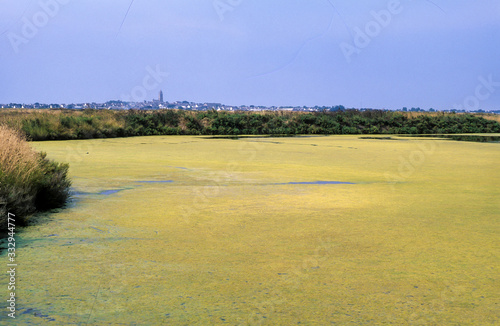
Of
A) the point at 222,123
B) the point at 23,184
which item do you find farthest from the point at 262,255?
the point at 222,123

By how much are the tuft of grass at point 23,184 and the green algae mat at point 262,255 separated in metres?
0.25

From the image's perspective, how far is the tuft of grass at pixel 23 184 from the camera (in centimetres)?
554

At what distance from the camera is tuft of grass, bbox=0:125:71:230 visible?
18.2ft

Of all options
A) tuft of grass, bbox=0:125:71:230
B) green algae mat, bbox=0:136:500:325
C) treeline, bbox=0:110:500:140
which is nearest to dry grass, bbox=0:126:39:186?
tuft of grass, bbox=0:125:71:230

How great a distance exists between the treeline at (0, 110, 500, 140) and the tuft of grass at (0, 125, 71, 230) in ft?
47.9

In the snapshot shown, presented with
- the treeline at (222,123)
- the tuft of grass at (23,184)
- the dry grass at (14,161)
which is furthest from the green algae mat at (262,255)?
the treeline at (222,123)

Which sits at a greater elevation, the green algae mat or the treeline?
the treeline

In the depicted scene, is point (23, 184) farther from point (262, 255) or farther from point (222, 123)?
point (222, 123)

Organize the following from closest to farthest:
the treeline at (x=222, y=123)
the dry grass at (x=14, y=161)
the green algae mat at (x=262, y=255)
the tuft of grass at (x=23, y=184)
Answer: the green algae mat at (x=262, y=255) < the tuft of grass at (x=23, y=184) < the dry grass at (x=14, y=161) < the treeline at (x=222, y=123)

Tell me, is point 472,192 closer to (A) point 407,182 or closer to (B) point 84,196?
(A) point 407,182

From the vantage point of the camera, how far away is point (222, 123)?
3162 cm

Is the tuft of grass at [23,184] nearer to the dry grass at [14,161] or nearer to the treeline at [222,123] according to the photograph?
the dry grass at [14,161]

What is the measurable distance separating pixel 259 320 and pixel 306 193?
16.5 feet

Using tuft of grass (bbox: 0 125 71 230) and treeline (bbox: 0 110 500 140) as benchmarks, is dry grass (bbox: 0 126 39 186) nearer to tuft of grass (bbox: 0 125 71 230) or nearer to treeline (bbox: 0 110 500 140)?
tuft of grass (bbox: 0 125 71 230)
